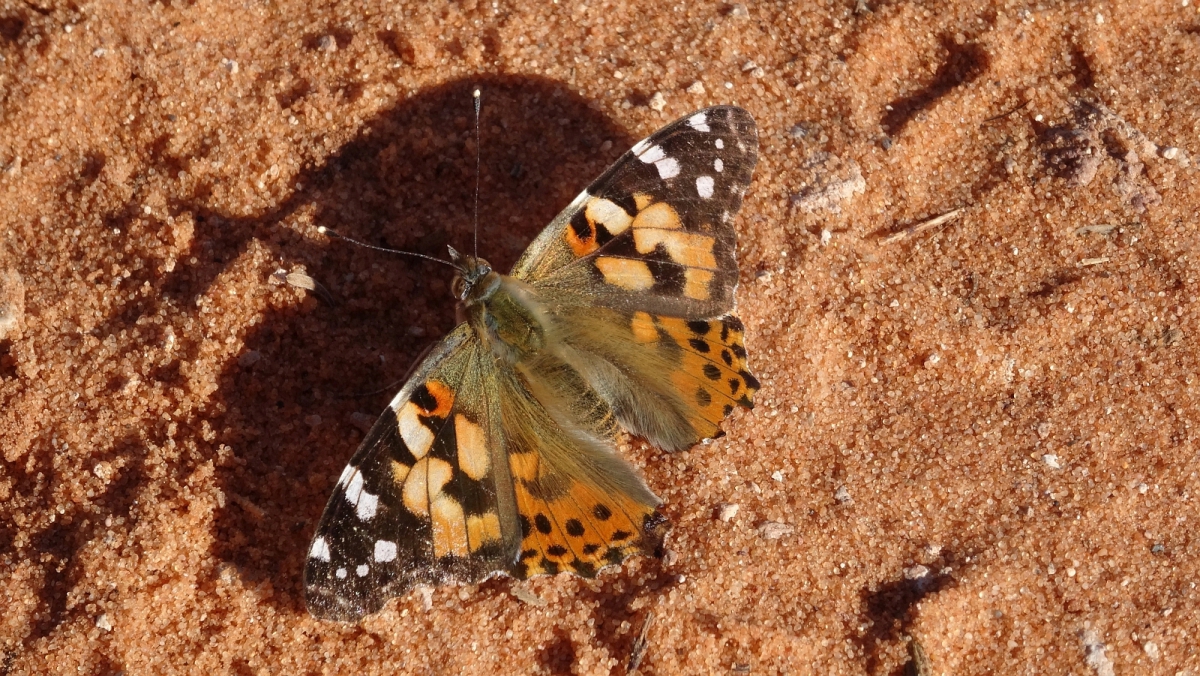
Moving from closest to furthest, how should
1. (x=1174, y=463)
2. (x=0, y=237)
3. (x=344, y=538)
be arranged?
(x=344, y=538) < (x=1174, y=463) < (x=0, y=237)

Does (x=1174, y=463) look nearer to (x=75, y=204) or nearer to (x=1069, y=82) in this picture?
(x=1069, y=82)

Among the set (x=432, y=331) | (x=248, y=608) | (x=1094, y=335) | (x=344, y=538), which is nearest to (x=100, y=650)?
(x=248, y=608)

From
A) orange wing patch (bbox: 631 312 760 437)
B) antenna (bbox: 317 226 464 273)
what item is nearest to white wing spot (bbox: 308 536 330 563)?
antenna (bbox: 317 226 464 273)

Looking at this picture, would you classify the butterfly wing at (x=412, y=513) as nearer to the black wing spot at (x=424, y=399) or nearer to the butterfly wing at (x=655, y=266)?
the black wing spot at (x=424, y=399)

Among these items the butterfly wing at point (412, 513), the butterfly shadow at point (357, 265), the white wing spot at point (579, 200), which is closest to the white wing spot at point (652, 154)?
the white wing spot at point (579, 200)

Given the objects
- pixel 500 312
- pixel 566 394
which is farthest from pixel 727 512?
pixel 500 312

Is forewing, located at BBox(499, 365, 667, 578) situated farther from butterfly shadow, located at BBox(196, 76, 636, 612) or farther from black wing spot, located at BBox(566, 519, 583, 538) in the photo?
butterfly shadow, located at BBox(196, 76, 636, 612)

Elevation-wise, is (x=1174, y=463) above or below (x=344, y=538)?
below
